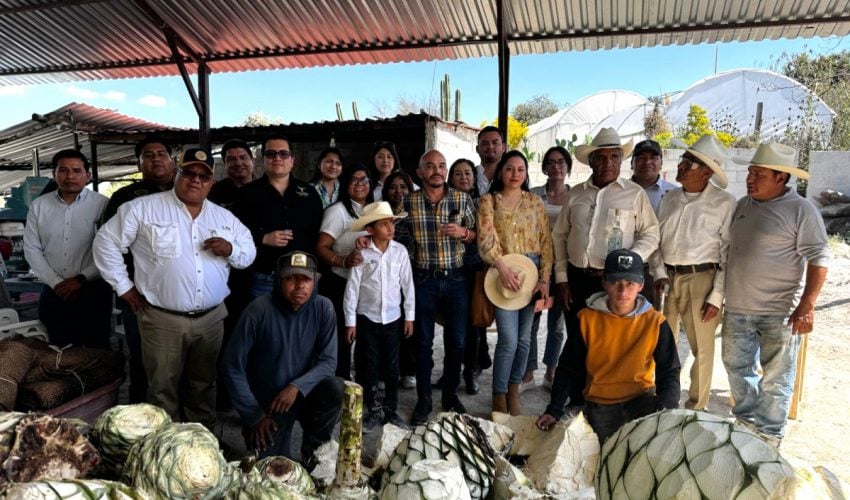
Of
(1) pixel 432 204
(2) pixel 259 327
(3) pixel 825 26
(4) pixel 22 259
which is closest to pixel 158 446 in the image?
(2) pixel 259 327

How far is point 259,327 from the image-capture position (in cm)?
306

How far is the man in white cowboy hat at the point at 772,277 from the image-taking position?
3297mm

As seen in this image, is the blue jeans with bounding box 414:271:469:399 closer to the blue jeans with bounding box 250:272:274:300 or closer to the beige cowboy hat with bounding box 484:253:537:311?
the beige cowboy hat with bounding box 484:253:537:311

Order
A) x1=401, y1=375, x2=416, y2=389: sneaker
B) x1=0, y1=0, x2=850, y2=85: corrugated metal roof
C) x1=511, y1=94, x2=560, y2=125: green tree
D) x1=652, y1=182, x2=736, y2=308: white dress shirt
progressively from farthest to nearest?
x1=511, y1=94, x2=560, y2=125: green tree
x1=0, y1=0, x2=850, y2=85: corrugated metal roof
x1=401, y1=375, x2=416, y2=389: sneaker
x1=652, y1=182, x2=736, y2=308: white dress shirt

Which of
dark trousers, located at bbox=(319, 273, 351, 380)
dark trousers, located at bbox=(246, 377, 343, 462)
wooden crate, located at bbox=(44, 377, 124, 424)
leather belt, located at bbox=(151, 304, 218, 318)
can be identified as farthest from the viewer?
dark trousers, located at bbox=(319, 273, 351, 380)

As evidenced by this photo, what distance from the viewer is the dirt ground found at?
11.7 ft

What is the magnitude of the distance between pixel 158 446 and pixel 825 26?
21.8 ft

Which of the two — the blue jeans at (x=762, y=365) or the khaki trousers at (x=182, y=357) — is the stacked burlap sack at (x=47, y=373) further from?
the blue jeans at (x=762, y=365)

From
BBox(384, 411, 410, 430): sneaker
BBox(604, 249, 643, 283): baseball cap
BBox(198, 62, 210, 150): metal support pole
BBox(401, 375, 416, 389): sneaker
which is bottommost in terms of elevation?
BBox(401, 375, 416, 389): sneaker

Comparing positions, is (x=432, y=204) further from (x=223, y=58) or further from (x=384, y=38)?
(x=223, y=58)

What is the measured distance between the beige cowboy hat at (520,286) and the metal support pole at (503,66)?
6.95 feet

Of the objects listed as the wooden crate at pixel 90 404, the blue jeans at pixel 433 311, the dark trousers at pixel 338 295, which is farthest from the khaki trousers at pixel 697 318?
the wooden crate at pixel 90 404

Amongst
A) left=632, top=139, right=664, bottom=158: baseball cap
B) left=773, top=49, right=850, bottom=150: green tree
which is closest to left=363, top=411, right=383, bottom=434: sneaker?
left=632, top=139, right=664, bottom=158: baseball cap

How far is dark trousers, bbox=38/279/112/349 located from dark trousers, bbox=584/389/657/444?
3.77 metres
